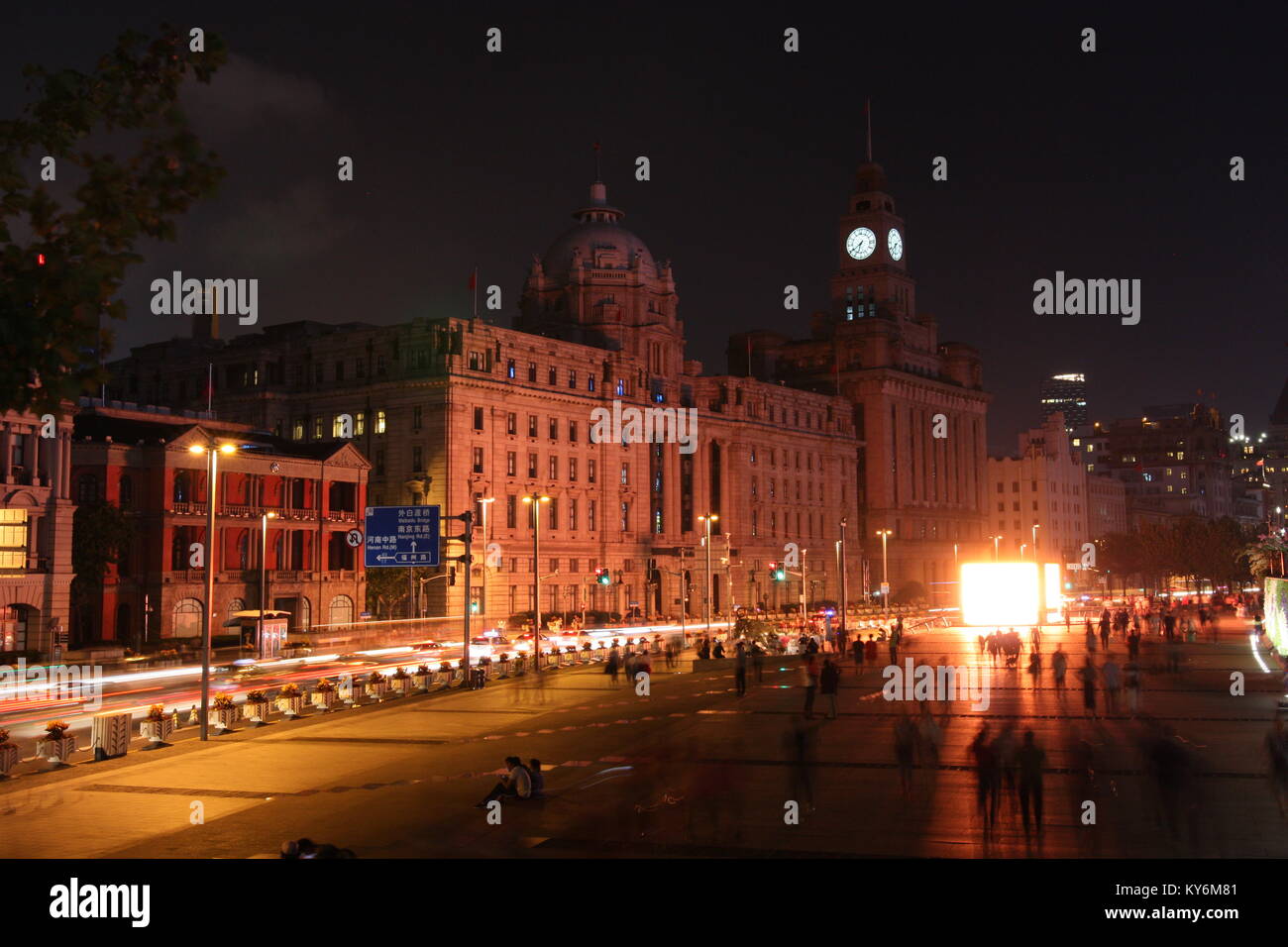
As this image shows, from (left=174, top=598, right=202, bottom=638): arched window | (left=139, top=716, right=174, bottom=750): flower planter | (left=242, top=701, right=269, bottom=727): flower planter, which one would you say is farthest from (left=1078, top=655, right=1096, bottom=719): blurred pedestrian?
(left=174, top=598, right=202, bottom=638): arched window

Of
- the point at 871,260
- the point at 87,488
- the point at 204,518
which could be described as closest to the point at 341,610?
the point at 204,518

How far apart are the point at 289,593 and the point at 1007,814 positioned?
2411 inches

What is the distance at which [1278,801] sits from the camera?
2120 cm

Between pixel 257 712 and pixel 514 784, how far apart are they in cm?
1717


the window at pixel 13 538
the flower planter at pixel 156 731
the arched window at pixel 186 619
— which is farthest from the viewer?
the arched window at pixel 186 619

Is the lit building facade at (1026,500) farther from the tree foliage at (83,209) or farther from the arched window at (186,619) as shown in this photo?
the tree foliage at (83,209)

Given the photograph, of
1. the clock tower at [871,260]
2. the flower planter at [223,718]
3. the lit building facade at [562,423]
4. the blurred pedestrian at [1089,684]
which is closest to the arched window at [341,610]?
the lit building facade at [562,423]

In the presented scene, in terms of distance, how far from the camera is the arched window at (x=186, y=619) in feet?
226

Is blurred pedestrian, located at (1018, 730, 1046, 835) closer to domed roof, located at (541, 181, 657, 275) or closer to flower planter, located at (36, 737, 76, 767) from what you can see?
flower planter, located at (36, 737, 76, 767)

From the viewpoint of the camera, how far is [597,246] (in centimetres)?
11900

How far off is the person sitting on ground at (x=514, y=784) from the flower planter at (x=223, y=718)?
15017 mm

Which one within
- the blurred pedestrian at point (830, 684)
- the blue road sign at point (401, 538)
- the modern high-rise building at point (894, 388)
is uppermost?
the modern high-rise building at point (894, 388)

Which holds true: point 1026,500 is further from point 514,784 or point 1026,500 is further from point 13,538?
point 514,784
